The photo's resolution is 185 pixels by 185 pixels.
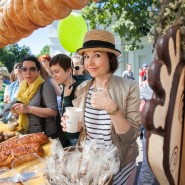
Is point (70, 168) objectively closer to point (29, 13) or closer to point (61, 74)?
point (29, 13)

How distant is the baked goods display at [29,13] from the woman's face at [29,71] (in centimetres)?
149

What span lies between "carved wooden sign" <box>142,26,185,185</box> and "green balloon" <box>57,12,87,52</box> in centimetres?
349

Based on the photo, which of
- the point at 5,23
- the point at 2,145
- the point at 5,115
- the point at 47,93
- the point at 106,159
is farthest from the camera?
the point at 5,115

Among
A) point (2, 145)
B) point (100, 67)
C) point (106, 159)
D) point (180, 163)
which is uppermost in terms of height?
point (100, 67)

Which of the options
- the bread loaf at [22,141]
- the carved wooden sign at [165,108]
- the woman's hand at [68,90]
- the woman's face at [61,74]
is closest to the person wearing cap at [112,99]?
the bread loaf at [22,141]

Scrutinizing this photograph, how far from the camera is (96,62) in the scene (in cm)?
121

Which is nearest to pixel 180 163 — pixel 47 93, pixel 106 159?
pixel 106 159

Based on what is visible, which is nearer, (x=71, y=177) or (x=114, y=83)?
(x=71, y=177)

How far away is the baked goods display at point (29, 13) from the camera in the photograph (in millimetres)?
603

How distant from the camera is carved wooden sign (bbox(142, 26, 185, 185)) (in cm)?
29

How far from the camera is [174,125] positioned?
0.30 metres

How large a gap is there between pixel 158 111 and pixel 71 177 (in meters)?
0.55

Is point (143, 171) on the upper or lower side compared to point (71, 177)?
lower

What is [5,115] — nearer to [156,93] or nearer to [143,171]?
[143,171]
